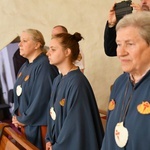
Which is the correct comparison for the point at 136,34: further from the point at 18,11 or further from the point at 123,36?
the point at 18,11

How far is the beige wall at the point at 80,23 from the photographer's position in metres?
3.82

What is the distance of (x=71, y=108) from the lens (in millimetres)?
2041

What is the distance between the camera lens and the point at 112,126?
1.43m

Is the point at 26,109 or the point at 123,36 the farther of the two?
the point at 26,109

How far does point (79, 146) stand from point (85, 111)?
0.25 metres

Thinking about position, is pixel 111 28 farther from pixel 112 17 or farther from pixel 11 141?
pixel 11 141

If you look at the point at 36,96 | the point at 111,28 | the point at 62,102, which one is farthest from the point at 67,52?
the point at 36,96

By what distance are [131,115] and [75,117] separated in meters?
0.78

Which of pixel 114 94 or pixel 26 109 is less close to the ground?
pixel 114 94

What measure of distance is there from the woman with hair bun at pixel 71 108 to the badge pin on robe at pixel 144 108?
0.82 meters

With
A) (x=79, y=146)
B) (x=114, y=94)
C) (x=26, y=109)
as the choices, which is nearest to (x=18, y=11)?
(x=26, y=109)

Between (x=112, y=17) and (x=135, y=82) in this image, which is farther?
(x=112, y=17)

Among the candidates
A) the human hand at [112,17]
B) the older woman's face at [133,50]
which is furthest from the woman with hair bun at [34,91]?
the older woman's face at [133,50]

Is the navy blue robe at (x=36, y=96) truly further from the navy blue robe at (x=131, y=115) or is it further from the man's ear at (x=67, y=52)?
the navy blue robe at (x=131, y=115)
